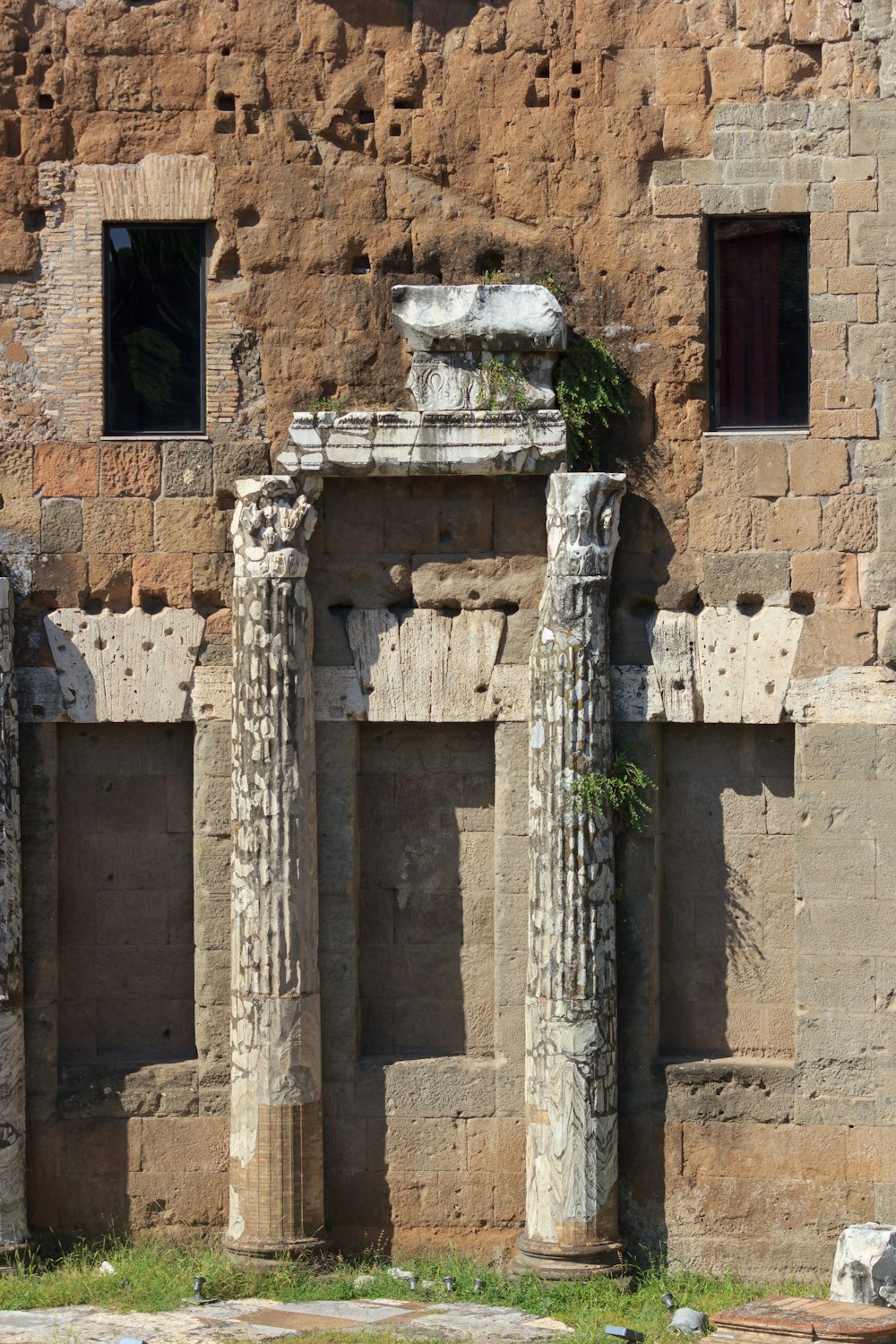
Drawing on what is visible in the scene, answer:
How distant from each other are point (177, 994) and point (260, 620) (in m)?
2.41

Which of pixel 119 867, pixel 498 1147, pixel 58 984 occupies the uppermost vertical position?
pixel 119 867

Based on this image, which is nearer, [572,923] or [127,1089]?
[572,923]

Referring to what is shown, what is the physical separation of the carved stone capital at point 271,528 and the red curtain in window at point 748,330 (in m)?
2.61

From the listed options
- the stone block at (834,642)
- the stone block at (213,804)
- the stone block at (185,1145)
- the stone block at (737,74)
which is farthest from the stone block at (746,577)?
the stone block at (185,1145)

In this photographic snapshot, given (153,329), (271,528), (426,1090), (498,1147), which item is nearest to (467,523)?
(271,528)

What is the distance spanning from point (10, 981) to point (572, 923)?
3323 mm

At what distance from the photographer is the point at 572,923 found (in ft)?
35.8

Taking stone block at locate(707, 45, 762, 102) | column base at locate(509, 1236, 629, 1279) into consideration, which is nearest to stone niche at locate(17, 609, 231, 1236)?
column base at locate(509, 1236, 629, 1279)

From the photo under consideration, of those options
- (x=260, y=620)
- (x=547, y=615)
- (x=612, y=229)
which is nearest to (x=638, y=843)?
(x=547, y=615)

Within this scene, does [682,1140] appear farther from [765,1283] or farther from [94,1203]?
[94,1203]

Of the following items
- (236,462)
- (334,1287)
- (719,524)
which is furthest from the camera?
(236,462)

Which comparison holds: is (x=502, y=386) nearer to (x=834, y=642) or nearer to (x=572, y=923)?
(x=834, y=642)

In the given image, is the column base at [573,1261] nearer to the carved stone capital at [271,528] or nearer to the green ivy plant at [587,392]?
the carved stone capital at [271,528]

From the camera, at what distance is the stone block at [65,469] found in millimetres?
11391
